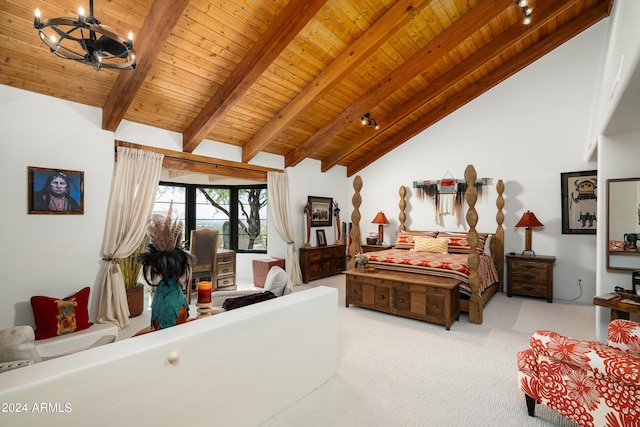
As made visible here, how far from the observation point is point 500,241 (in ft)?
17.6

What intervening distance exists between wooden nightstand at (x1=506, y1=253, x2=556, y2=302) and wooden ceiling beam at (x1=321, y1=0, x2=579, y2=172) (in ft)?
10.2

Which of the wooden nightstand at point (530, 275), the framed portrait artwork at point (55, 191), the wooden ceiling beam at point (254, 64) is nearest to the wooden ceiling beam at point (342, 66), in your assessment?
the wooden ceiling beam at point (254, 64)

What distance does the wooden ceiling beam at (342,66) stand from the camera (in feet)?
10.8

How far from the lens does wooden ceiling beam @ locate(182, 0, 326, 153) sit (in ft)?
9.77

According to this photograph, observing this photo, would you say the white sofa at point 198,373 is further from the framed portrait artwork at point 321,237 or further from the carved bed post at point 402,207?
the carved bed post at point 402,207

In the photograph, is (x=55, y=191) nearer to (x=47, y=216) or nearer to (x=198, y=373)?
(x=47, y=216)

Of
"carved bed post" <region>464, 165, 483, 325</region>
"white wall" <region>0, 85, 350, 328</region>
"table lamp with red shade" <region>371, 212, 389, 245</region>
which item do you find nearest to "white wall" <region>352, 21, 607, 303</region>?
"table lamp with red shade" <region>371, 212, 389, 245</region>

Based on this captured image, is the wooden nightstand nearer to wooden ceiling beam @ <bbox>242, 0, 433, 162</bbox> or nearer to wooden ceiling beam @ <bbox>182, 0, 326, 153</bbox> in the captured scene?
wooden ceiling beam @ <bbox>242, 0, 433, 162</bbox>

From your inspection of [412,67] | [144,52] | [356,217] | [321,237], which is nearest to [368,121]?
[412,67]

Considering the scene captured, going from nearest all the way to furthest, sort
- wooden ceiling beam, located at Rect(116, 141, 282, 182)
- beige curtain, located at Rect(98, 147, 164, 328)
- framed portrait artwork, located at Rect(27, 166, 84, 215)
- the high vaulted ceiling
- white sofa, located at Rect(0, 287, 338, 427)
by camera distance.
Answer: white sofa, located at Rect(0, 287, 338, 427) → the high vaulted ceiling → framed portrait artwork, located at Rect(27, 166, 84, 215) → beige curtain, located at Rect(98, 147, 164, 328) → wooden ceiling beam, located at Rect(116, 141, 282, 182)

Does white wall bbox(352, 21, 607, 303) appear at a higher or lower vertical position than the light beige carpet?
higher

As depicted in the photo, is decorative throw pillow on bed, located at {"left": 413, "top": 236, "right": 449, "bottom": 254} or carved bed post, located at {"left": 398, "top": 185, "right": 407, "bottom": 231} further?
carved bed post, located at {"left": 398, "top": 185, "right": 407, "bottom": 231}

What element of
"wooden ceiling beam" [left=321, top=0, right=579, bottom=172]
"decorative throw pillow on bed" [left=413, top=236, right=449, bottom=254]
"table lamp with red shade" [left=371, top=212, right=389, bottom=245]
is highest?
"wooden ceiling beam" [left=321, top=0, right=579, bottom=172]

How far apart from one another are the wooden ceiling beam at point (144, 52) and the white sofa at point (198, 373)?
2.57 m
